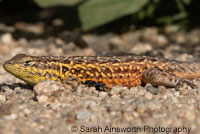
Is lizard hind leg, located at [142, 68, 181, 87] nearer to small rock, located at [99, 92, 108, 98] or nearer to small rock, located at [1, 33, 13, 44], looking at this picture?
small rock, located at [99, 92, 108, 98]

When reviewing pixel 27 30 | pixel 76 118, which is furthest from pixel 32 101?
pixel 27 30

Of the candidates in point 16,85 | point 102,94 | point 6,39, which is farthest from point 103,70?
point 6,39

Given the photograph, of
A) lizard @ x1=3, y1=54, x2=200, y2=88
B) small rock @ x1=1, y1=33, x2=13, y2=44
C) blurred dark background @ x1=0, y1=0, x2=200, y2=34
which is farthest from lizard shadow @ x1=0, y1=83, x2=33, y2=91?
small rock @ x1=1, y1=33, x2=13, y2=44

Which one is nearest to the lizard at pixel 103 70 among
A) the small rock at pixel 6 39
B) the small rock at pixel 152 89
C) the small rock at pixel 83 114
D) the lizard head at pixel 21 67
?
the lizard head at pixel 21 67

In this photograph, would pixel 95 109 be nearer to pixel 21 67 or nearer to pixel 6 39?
pixel 21 67

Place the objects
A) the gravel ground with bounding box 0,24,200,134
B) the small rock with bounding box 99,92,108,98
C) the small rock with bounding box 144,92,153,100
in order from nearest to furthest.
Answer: the gravel ground with bounding box 0,24,200,134 → the small rock with bounding box 144,92,153,100 → the small rock with bounding box 99,92,108,98

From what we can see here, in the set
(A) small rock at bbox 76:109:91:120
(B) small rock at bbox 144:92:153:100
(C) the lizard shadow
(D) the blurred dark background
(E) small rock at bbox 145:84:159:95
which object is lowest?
(A) small rock at bbox 76:109:91:120

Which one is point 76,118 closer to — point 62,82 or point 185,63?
point 62,82

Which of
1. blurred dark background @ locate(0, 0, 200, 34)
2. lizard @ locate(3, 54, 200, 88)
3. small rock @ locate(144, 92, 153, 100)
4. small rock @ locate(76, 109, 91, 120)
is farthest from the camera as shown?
blurred dark background @ locate(0, 0, 200, 34)
